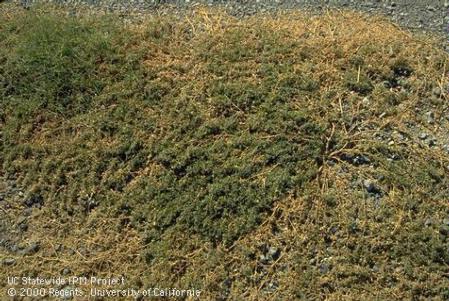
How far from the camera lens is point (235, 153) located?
4.86 metres

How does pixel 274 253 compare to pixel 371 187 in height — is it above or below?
below

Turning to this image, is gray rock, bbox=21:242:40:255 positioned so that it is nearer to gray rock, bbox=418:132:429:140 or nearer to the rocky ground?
the rocky ground

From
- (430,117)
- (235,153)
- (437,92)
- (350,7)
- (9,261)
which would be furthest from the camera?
(350,7)

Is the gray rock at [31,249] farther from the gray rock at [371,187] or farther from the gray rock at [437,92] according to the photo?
the gray rock at [437,92]

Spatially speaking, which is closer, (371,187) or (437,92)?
(371,187)

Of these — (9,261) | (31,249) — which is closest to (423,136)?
(31,249)

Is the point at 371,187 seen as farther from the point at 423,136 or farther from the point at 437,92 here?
the point at 437,92

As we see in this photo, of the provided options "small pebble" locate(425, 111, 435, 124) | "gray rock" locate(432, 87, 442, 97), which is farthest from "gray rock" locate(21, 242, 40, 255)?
"gray rock" locate(432, 87, 442, 97)

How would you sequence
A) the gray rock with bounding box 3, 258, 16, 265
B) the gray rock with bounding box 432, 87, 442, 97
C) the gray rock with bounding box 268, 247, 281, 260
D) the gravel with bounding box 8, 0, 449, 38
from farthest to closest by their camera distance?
the gravel with bounding box 8, 0, 449, 38
the gray rock with bounding box 432, 87, 442, 97
the gray rock with bounding box 3, 258, 16, 265
the gray rock with bounding box 268, 247, 281, 260

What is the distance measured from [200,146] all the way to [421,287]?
2.14 m

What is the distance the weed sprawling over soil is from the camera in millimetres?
4359

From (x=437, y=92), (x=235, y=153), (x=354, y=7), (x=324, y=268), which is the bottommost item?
(x=324, y=268)

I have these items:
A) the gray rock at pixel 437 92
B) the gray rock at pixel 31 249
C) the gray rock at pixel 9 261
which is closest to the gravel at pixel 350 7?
the gray rock at pixel 437 92

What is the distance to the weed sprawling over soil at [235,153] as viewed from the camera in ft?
14.3
